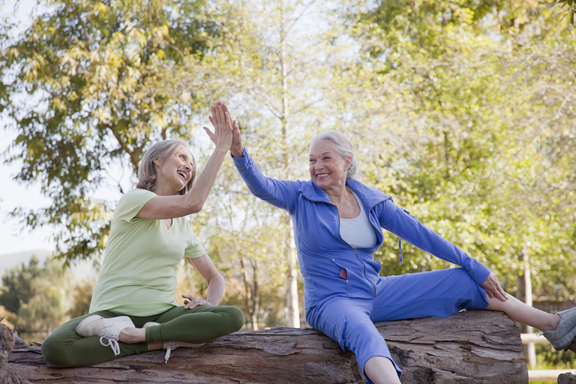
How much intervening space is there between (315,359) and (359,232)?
70cm

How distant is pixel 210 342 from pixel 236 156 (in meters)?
0.92

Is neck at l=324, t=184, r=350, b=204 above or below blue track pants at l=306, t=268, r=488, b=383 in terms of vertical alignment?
above

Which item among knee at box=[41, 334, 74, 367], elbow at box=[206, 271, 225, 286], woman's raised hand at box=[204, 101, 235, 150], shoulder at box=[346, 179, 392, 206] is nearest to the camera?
knee at box=[41, 334, 74, 367]

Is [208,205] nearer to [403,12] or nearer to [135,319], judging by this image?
[135,319]

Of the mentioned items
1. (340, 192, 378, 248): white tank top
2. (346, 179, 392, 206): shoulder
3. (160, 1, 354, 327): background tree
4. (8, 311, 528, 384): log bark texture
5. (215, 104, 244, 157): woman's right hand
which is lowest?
(8, 311, 528, 384): log bark texture

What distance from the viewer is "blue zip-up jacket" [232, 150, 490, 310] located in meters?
2.64

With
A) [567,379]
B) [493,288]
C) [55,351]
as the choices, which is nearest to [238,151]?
[55,351]

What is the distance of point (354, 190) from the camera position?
9.74 ft

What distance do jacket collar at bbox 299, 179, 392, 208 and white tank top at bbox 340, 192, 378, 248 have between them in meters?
0.08

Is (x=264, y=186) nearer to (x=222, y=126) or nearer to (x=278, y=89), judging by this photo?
(x=222, y=126)

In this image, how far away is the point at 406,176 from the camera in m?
→ 8.55

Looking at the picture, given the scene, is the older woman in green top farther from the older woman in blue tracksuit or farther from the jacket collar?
the jacket collar

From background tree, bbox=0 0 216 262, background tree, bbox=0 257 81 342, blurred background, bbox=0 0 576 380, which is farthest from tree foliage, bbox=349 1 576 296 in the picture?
background tree, bbox=0 257 81 342

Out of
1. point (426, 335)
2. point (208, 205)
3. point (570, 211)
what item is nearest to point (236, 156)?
point (426, 335)
